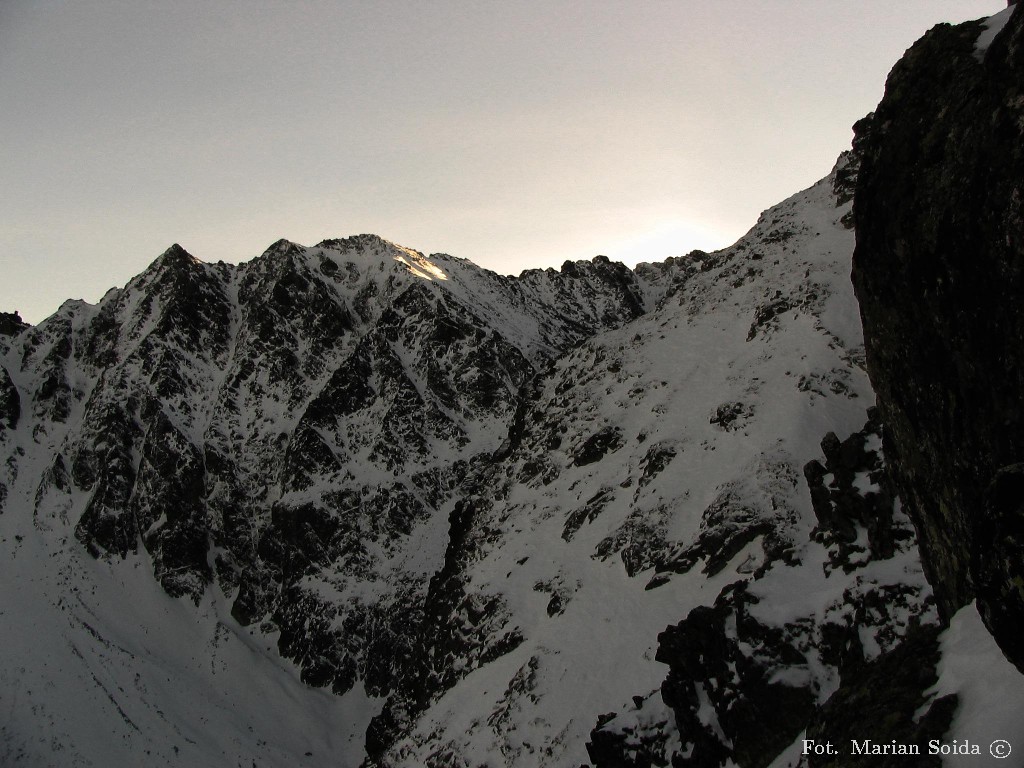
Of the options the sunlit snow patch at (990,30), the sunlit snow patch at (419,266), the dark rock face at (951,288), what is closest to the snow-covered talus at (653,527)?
the dark rock face at (951,288)

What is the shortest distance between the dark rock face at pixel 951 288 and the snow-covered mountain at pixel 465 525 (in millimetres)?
1553

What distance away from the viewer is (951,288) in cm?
1270

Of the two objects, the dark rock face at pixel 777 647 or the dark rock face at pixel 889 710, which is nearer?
the dark rock face at pixel 889 710

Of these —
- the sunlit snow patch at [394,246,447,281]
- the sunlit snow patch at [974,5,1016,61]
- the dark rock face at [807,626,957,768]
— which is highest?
the sunlit snow patch at [394,246,447,281]

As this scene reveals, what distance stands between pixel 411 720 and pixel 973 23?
40908mm

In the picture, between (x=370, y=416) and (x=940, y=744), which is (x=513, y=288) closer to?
(x=370, y=416)

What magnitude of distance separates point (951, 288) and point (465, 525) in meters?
46.0

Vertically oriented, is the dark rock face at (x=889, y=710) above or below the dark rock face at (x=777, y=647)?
above

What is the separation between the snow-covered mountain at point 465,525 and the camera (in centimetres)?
2323

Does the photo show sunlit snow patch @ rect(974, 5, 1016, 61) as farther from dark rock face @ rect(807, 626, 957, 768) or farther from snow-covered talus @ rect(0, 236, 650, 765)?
snow-covered talus @ rect(0, 236, 650, 765)

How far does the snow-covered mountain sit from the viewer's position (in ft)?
76.2

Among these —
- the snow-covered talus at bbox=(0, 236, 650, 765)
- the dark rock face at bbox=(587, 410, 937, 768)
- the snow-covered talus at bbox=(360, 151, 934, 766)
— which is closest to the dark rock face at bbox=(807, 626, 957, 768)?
the dark rock face at bbox=(587, 410, 937, 768)

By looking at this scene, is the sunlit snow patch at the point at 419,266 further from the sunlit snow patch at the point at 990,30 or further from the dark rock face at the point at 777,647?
the sunlit snow patch at the point at 990,30

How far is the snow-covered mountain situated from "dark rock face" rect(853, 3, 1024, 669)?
155cm
